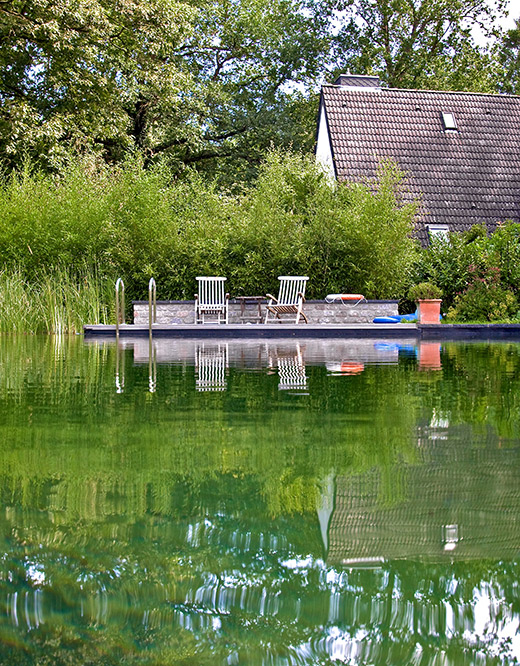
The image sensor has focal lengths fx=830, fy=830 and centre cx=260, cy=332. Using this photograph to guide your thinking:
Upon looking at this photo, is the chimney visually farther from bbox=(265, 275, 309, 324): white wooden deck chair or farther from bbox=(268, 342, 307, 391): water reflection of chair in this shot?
bbox=(268, 342, 307, 391): water reflection of chair

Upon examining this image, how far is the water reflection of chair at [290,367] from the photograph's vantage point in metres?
7.19

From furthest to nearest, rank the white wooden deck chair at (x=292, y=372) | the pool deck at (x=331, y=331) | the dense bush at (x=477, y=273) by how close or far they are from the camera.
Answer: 1. the dense bush at (x=477, y=273)
2. the pool deck at (x=331, y=331)
3. the white wooden deck chair at (x=292, y=372)

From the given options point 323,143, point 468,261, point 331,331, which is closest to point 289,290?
point 331,331

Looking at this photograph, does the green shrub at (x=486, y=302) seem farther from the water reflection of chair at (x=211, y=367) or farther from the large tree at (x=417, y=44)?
the large tree at (x=417, y=44)

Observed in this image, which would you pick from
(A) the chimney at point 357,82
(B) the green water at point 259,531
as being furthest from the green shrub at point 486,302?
(A) the chimney at point 357,82

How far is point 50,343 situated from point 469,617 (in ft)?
40.0

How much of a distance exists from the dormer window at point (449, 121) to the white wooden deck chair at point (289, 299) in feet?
43.1

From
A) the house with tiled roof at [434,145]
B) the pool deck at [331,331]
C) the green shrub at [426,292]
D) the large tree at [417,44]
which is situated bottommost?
the pool deck at [331,331]

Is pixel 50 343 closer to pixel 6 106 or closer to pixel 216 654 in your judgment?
pixel 216 654

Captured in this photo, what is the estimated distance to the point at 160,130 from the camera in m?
32.3

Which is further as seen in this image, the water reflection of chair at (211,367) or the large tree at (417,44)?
the large tree at (417,44)

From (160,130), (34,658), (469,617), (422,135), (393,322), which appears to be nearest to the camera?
(34,658)

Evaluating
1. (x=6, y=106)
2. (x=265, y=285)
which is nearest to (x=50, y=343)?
(x=265, y=285)

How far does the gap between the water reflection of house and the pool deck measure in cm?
1182
